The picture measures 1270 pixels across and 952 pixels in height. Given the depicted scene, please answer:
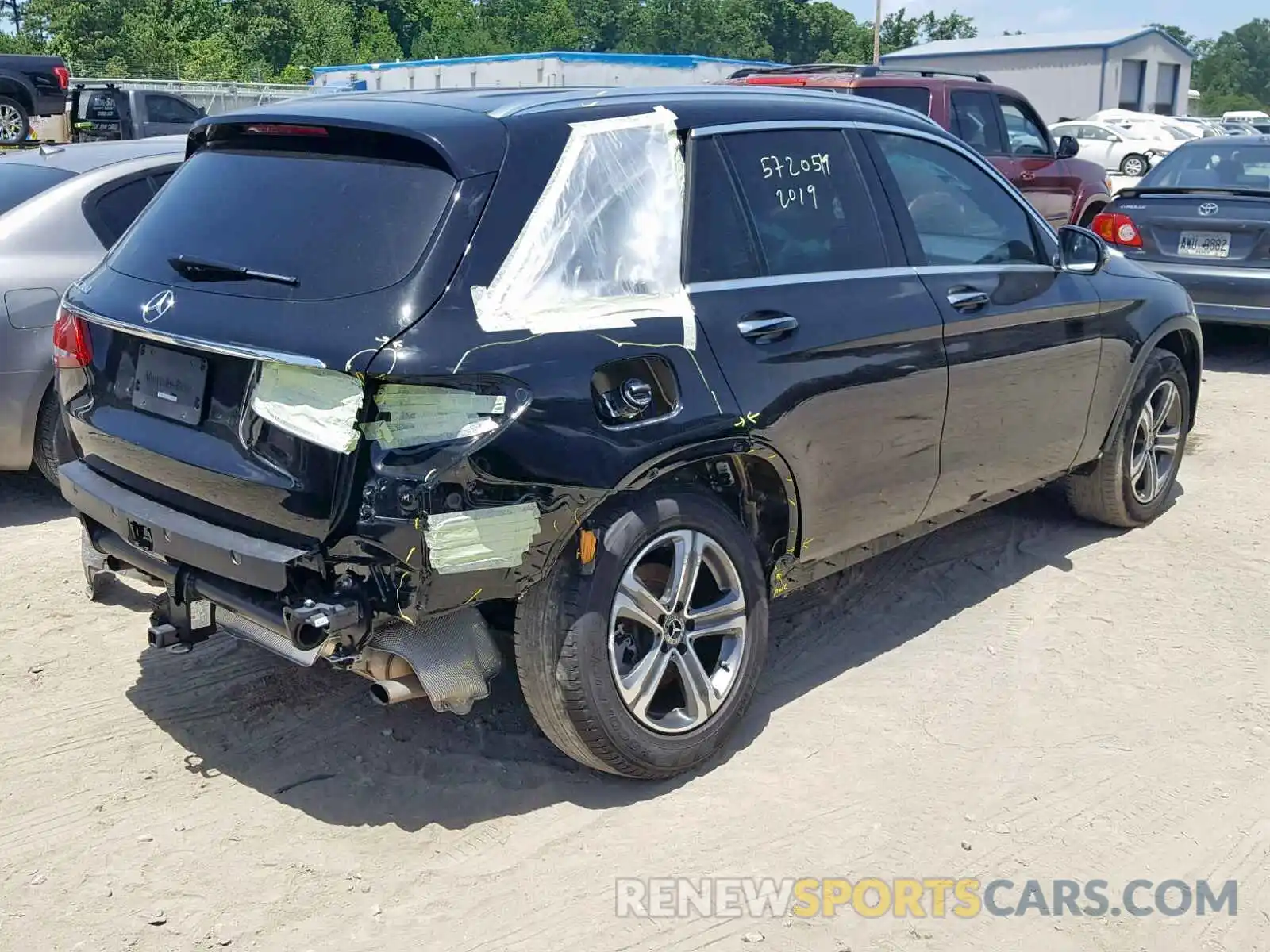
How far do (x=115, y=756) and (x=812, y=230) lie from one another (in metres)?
2.71

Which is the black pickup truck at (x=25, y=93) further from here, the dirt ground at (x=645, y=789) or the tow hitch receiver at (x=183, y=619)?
the tow hitch receiver at (x=183, y=619)


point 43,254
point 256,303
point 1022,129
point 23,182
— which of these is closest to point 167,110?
point 1022,129

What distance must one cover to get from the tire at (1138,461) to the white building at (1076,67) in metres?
52.1

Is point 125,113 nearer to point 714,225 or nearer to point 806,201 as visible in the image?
point 806,201

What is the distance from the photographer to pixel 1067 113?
5694cm

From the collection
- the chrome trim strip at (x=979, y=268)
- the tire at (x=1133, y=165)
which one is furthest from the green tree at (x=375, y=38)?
the chrome trim strip at (x=979, y=268)

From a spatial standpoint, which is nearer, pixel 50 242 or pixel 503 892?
pixel 503 892

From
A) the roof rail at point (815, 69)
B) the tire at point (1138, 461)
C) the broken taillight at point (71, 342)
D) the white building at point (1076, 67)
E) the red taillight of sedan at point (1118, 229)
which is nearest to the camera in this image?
the broken taillight at point (71, 342)

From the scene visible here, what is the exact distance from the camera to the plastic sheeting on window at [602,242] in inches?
132

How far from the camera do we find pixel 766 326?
385 cm

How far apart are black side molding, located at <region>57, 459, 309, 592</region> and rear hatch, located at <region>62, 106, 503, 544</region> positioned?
1.6 inches

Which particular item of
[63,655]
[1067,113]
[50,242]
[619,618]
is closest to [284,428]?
[619,618]

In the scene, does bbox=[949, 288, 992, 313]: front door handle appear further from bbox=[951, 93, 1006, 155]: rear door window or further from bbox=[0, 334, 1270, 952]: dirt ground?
bbox=[951, 93, 1006, 155]: rear door window

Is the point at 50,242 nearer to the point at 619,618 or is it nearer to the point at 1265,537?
the point at 619,618
